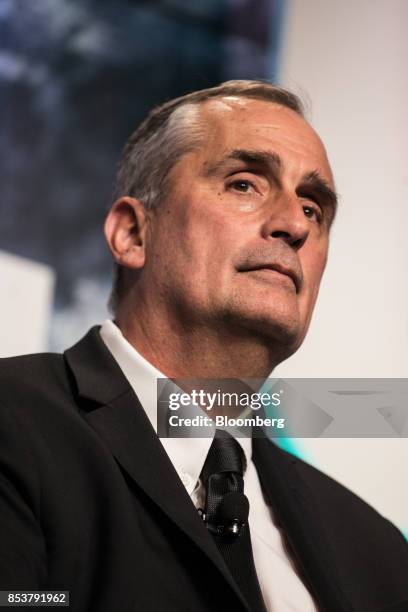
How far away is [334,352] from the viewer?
6.34 ft

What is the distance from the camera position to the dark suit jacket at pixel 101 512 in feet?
3.45

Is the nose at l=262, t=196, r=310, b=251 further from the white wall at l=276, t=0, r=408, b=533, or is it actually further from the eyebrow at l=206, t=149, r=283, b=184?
the white wall at l=276, t=0, r=408, b=533

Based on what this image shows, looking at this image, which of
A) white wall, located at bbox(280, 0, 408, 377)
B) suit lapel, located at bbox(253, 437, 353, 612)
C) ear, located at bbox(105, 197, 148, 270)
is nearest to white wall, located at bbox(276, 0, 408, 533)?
white wall, located at bbox(280, 0, 408, 377)

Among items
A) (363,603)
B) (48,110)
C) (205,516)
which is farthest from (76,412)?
(48,110)

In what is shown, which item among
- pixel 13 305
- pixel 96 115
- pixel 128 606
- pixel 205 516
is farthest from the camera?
pixel 96 115

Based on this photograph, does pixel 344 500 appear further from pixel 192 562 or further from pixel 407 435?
pixel 192 562

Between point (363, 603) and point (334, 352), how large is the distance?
68cm

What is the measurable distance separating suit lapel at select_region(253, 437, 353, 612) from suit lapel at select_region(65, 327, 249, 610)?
303mm

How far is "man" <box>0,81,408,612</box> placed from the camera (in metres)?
1.08

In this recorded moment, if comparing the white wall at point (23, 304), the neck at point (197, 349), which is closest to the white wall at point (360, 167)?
the neck at point (197, 349)

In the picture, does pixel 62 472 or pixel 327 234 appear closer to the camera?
pixel 62 472

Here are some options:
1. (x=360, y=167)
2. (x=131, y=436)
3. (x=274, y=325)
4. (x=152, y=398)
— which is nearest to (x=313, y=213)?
(x=274, y=325)

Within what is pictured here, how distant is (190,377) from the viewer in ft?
4.95

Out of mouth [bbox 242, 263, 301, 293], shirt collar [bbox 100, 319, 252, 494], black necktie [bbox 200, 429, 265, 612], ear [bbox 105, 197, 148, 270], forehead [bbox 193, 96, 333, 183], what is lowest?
black necktie [bbox 200, 429, 265, 612]
